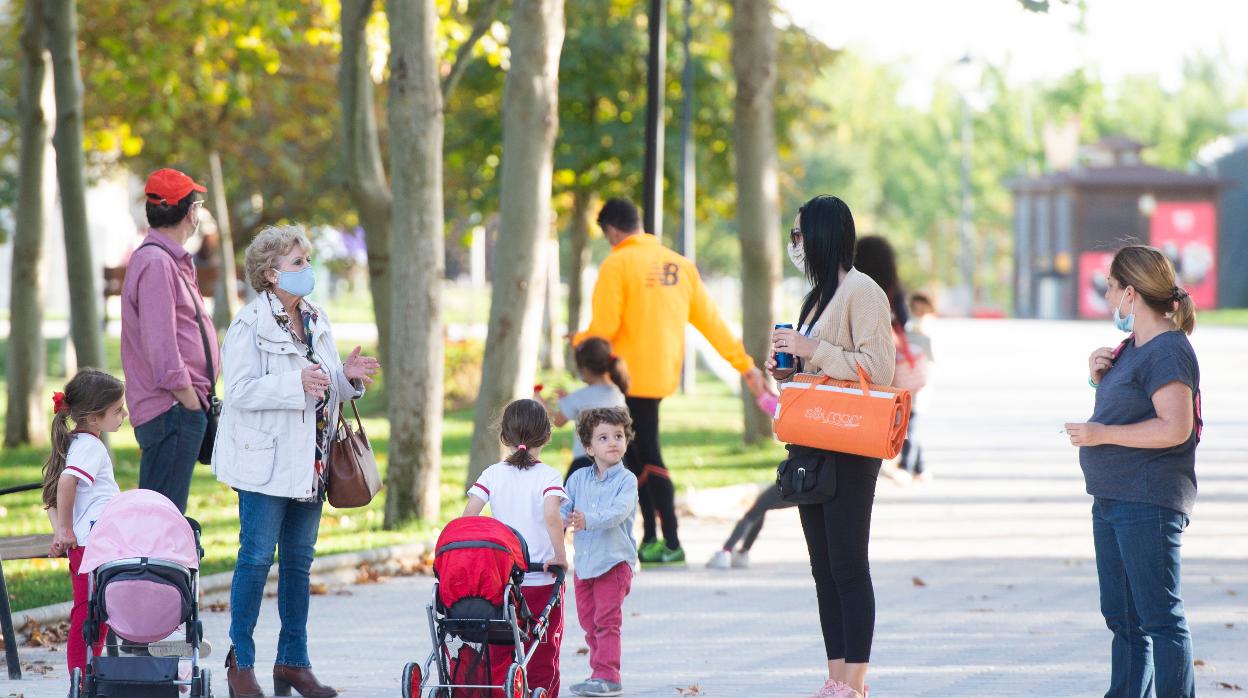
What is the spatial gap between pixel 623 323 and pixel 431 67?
232cm

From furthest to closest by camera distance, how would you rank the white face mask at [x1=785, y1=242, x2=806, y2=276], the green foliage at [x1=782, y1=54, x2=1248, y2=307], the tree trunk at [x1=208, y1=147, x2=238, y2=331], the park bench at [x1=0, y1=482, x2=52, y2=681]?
the green foliage at [x1=782, y1=54, x2=1248, y2=307]
the tree trunk at [x1=208, y1=147, x2=238, y2=331]
the park bench at [x1=0, y1=482, x2=52, y2=681]
the white face mask at [x1=785, y1=242, x2=806, y2=276]

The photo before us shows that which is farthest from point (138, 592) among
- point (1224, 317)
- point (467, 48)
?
point (1224, 317)

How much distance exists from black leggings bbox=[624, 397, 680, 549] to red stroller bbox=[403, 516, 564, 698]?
4.55 m

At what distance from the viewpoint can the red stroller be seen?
235 inches

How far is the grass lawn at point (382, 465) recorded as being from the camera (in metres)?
10.6

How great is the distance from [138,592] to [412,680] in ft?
3.10

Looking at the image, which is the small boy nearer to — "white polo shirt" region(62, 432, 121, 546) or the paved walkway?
the paved walkway

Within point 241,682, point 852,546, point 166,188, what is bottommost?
point 241,682

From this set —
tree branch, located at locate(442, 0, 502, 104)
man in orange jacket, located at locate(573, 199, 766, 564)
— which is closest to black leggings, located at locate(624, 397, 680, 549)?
man in orange jacket, located at locate(573, 199, 766, 564)

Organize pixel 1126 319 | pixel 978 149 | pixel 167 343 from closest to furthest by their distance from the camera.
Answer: pixel 1126 319, pixel 167 343, pixel 978 149

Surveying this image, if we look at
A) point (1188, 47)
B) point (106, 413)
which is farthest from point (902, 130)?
point (106, 413)

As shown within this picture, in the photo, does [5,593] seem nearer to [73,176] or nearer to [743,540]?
[743,540]

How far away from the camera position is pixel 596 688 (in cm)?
730

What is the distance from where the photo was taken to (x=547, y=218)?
1259 centimetres
